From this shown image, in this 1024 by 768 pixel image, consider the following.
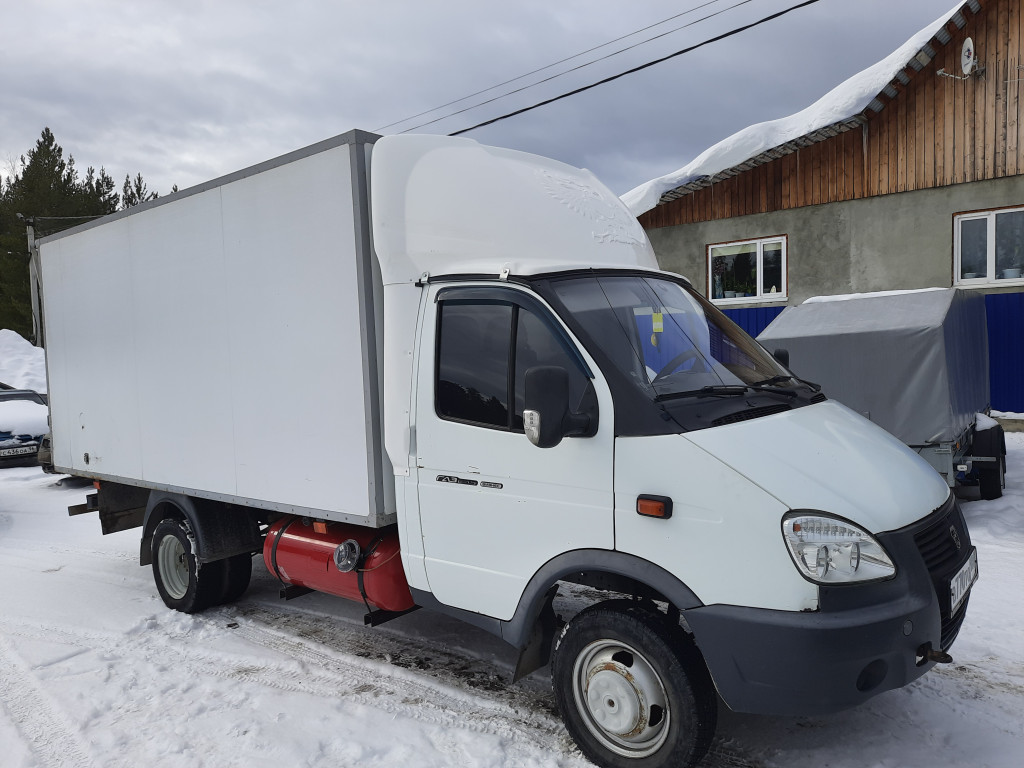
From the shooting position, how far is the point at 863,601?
287 centimetres

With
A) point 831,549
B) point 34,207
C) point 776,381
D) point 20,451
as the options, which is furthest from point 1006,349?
point 34,207

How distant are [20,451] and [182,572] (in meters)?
10.0

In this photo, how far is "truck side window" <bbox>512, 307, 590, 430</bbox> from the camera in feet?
11.2

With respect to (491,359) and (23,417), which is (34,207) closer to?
(23,417)

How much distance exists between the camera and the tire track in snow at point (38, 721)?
373 cm

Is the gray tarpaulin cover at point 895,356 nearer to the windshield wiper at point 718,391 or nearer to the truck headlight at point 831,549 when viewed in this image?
the windshield wiper at point 718,391

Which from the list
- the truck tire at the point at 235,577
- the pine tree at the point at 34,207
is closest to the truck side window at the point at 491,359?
the truck tire at the point at 235,577

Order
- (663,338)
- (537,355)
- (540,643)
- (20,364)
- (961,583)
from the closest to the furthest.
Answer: (961,583)
(537,355)
(663,338)
(540,643)
(20,364)

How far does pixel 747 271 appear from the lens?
1605 centimetres

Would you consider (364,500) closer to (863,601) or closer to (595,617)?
(595,617)

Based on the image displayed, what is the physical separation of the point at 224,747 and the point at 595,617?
2027 mm

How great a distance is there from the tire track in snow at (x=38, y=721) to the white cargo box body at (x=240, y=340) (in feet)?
5.10

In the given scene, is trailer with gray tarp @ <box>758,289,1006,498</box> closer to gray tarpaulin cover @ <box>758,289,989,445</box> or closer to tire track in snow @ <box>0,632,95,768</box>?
gray tarpaulin cover @ <box>758,289,989,445</box>

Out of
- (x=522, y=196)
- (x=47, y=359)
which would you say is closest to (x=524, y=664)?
(x=522, y=196)
